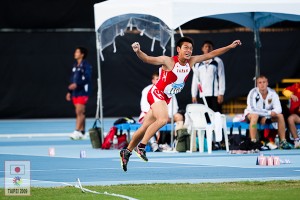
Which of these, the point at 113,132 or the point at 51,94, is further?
the point at 51,94

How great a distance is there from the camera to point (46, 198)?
36.3ft

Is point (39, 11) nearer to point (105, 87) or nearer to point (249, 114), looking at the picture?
point (105, 87)

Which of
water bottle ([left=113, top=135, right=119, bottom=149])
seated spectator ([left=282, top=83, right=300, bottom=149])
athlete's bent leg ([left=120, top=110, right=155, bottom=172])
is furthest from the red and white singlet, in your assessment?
water bottle ([left=113, top=135, right=119, bottom=149])

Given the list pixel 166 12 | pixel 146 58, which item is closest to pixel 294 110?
pixel 166 12

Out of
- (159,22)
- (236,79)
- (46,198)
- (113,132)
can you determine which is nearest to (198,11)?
(159,22)

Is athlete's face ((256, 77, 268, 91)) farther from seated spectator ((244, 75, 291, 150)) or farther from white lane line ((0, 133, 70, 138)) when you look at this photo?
white lane line ((0, 133, 70, 138))

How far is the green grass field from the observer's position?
36.3 feet

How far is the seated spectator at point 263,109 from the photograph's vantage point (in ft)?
60.8

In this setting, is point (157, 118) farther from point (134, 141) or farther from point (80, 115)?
point (80, 115)

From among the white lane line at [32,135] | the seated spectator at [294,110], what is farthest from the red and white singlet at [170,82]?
the white lane line at [32,135]

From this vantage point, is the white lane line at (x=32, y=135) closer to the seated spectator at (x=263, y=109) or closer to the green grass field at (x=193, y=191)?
the seated spectator at (x=263, y=109)

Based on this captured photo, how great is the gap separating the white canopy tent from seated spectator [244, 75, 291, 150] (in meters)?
1.40

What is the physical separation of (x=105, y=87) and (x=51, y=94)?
1547mm

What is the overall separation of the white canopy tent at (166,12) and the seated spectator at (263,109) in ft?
4.59
